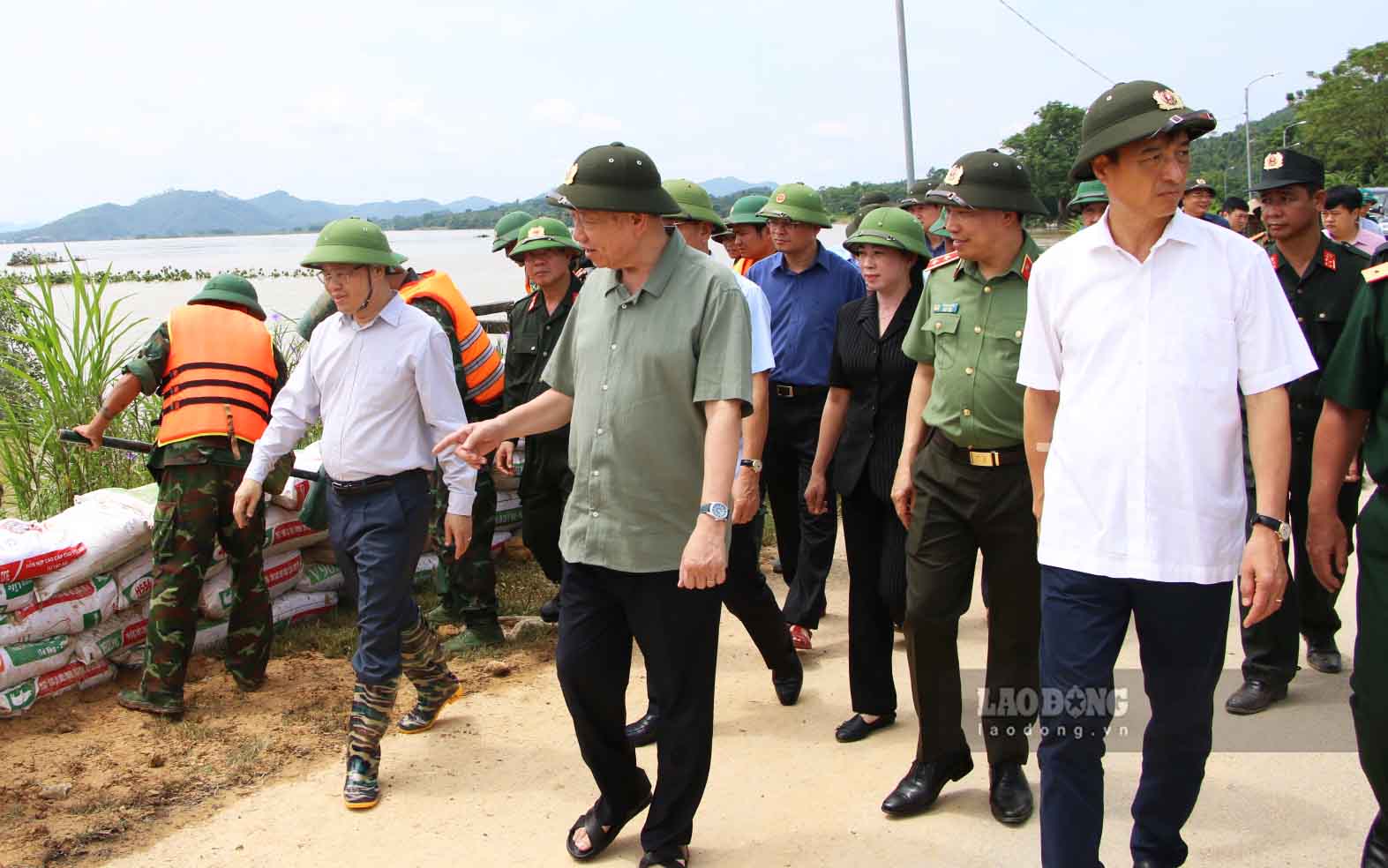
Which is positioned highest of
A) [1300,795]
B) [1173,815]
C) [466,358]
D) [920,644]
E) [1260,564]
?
[466,358]

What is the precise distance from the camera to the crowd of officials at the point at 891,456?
2852 millimetres

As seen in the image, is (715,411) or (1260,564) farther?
(715,411)

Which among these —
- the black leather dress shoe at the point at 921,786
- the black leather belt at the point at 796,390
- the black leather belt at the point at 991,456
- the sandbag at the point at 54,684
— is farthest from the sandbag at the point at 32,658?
the black leather belt at the point at 991,456

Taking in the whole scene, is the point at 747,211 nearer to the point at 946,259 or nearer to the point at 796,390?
the point at 796,390

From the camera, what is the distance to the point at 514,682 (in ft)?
17.4

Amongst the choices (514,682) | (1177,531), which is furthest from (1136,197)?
(514,682)

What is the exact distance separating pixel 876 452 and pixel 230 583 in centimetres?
310

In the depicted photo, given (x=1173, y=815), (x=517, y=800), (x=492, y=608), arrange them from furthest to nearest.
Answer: (x=492, y=608)
(x=517, y=800)
(x=1173, y=815)

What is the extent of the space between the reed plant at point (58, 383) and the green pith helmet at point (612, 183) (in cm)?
415

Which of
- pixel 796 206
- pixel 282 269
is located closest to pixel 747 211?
pixel 796 206

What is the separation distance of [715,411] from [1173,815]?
1.62 metres

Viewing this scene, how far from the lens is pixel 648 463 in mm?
3330

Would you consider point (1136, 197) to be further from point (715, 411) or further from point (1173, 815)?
point (1173, 815)

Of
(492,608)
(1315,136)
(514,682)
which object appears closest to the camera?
(514,682)
